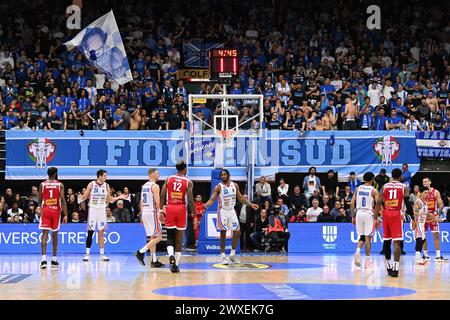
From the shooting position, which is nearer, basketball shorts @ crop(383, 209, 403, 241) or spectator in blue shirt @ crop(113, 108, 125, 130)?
basketball shorts @ crop(383, 209, 403, 241)

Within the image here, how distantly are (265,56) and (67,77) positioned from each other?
25.0ft

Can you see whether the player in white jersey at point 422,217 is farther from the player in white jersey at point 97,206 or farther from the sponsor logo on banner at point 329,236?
the player in white jersey at point 97,206

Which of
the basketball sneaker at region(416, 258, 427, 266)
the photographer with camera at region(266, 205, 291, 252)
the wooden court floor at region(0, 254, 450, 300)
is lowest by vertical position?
the wooden court floor at region(0, 254, 450, 300)

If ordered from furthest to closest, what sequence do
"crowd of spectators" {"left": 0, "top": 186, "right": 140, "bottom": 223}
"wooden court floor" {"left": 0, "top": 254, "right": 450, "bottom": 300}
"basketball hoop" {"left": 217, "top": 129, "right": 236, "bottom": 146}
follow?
1. "crowd of spectators" {"left": 0, "top": 186, "right": 140, "bottom": 223}
2. "basketball hoop" {"left": 217, "top": 129, "right": 236, "bottom": 146}
3. "wooden court floor" {"left": 0, "top": 254, "right": 450, "bottom": 300}

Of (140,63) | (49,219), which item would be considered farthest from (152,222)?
(140,63)

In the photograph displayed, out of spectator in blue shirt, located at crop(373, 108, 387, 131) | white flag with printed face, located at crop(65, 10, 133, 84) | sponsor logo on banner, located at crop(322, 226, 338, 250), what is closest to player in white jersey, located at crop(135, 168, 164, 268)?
sponsor logo on banner, located at crop(322, 226, 338, 250)

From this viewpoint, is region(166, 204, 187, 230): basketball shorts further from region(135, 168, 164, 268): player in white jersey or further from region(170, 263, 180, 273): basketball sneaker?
region(135, 168, 164, 268): player in white jersey

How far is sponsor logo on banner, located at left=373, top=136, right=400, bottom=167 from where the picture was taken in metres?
26.9

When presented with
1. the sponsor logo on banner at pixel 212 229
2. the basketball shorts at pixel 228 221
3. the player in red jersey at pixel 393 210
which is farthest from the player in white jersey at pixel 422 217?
the sponsor logo on banner at pixel 212 229
